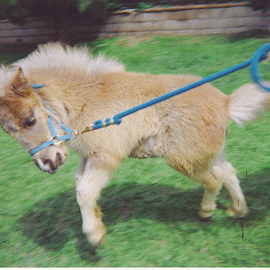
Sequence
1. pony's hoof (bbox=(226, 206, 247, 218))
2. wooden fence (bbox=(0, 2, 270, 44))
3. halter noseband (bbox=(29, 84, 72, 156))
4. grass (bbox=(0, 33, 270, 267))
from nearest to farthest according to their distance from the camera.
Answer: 1. halter noseband (bbox=(29, 84, 72, 156))
2. grass (bbox=(0, 33, 270, 267))
3. pony's hoof (bbox=(226, 206, 247, 218))
4. wooden fence (bbox=(0, 2, 270, 44))

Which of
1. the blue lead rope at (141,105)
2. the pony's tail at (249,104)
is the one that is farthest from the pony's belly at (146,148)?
the pony's tail at (249,104)

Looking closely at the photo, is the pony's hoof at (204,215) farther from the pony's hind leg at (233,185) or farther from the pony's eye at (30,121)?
the pony's eye at (30,121)

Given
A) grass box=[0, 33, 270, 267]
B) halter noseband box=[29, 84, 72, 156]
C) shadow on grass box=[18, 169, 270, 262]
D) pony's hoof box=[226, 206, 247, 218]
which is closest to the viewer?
halter noseband box=[29, 84, 72, 156]

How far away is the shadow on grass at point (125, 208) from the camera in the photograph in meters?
3.72

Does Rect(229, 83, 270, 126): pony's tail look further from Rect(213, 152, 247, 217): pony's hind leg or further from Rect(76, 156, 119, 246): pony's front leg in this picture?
Rect(76, 156, 119, 246): pony's front leg

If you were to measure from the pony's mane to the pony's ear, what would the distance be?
403 mm

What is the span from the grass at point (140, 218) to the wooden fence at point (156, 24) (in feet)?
14.2

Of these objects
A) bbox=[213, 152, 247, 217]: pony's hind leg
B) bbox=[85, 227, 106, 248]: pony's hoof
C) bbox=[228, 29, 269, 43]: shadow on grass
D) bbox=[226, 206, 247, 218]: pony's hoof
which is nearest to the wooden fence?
bbox=[228, 29, 269, 43]: shadow on grass

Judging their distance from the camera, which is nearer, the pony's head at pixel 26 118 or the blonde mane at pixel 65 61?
the pony's head at pixel 26 118

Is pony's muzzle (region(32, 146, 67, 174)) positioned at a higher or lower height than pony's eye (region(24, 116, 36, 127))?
lower

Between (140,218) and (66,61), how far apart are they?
1.87 metres

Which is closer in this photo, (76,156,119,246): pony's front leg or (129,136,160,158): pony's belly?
(76,156,119,246): pony's front leg

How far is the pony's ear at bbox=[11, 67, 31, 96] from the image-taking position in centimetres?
294

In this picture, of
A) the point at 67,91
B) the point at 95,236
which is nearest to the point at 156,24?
the point at 67,91
